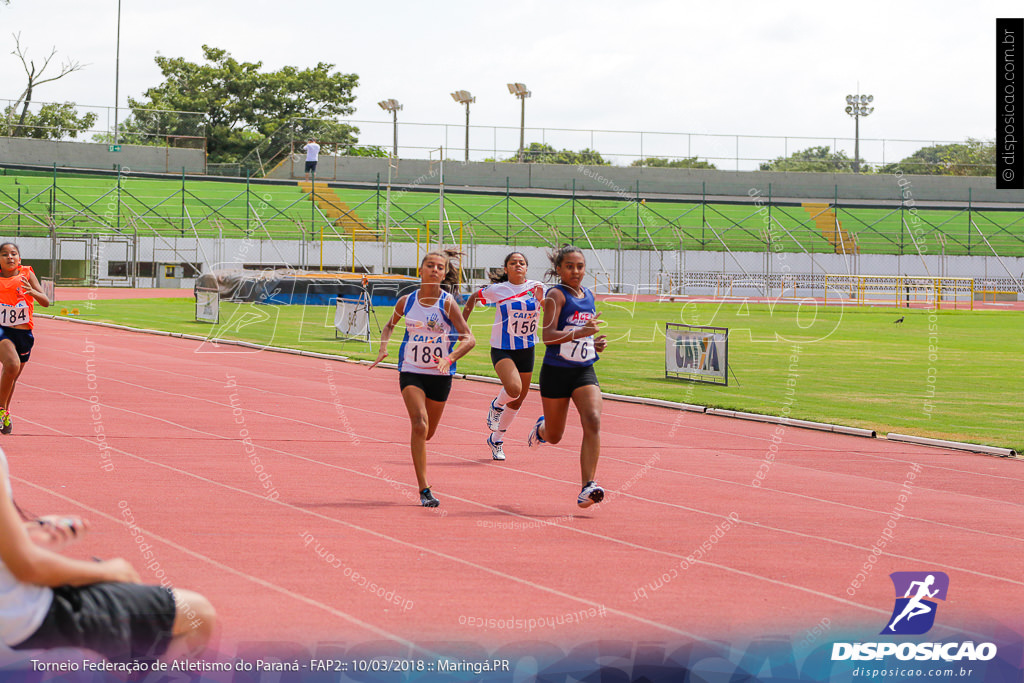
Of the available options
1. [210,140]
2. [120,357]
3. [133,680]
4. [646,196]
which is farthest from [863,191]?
[133,680]

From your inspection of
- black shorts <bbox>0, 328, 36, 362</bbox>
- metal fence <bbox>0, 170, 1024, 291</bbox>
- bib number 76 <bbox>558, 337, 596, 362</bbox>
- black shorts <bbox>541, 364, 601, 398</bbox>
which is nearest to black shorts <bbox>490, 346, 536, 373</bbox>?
black shorts <bbox>541, 364, 601, 398</bbox>

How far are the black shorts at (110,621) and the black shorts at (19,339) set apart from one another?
9.67 metres

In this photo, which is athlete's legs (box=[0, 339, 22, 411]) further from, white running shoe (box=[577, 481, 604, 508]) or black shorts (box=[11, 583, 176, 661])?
black shorts (box=[11, 583, 176, 661])

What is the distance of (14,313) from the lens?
1273 centimetres

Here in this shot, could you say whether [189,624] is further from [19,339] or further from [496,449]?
[19,339]

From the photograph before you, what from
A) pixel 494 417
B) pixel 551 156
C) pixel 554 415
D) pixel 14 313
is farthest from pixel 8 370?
pixel 551 156

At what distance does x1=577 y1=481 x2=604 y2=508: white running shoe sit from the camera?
8.72 meters

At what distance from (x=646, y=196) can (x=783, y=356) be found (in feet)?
159

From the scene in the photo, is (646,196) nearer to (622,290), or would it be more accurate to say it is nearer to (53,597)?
(622,290)

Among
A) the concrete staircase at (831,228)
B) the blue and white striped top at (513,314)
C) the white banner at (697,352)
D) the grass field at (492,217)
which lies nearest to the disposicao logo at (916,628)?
the blue and white striped top at (513,314)

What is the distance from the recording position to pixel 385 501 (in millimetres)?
9203

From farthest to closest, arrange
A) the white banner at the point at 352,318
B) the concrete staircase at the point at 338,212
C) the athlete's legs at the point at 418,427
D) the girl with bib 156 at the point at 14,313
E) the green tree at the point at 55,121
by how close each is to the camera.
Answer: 1. the green tree at the point at 55,121
2. the concrete staircase at the point at 338,212
3. the white banner at the point at 352,318
4. the girl with bib 156 at the point at 14,313
5. the athlete's legs at the point at 418,427

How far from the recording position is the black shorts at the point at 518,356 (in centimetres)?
1217

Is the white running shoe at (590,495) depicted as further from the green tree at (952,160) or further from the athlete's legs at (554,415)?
the green tree at (952,160)
